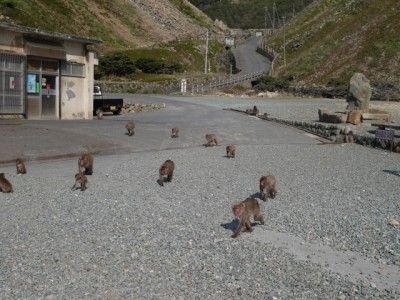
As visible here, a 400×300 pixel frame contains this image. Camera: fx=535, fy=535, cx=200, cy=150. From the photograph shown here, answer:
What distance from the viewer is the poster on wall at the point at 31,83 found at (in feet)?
77.2

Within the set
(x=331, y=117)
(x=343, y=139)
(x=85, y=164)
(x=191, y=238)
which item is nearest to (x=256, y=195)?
(x=191, y=238)

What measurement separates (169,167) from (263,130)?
13.8 meters

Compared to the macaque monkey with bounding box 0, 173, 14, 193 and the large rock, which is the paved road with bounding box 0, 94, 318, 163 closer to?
the macaque monkey with bounding box 0, 173, 14, 193

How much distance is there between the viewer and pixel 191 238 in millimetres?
7832

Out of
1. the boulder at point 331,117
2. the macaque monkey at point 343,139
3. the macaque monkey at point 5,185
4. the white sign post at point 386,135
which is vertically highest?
the boulder at point 331,117

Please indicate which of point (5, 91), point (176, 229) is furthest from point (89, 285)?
point (5, 91)

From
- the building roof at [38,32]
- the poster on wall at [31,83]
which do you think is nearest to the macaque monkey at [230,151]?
the poster on wall at [31,83]

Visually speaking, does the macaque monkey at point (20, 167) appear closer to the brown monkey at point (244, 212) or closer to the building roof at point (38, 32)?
the brown monkey at point (244, 212)

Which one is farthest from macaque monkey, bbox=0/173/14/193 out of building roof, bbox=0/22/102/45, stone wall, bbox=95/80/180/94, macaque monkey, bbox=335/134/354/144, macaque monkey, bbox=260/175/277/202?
stone wall, bbox=95/80/180/94

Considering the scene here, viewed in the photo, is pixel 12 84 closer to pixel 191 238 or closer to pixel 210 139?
pixel 210 139

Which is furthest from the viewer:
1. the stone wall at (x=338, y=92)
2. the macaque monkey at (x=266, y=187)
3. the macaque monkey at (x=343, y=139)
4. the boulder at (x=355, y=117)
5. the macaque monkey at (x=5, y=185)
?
the stone wall at (x=338, y=92)

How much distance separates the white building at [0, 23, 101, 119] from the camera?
22578 millimetres

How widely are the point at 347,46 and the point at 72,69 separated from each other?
44.7 metres

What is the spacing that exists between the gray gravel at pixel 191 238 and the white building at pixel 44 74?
9.64m
